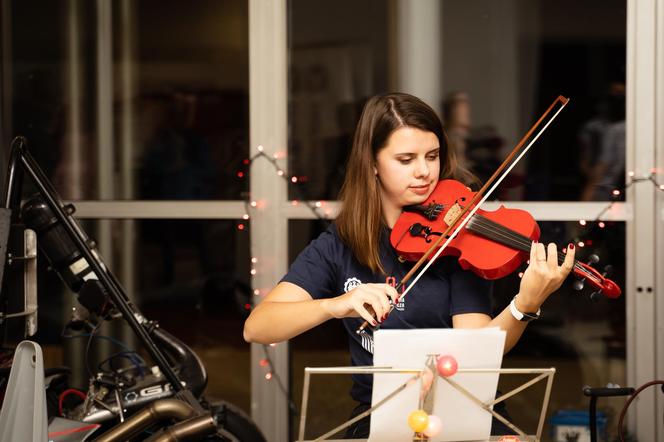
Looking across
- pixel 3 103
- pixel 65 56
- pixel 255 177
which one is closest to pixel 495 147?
pixel 255 177

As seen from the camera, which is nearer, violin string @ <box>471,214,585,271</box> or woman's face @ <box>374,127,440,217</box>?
violin string @ <box>471,214,585,271</box>

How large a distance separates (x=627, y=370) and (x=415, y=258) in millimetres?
1159

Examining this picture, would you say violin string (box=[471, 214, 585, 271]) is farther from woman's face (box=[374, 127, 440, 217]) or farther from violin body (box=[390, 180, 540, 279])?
woman's face (box=[374, 127, 440, 217])

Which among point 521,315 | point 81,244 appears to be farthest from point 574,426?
point 81,244

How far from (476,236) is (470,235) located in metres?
0.01

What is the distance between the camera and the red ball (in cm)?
137

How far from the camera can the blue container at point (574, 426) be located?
8.80ft

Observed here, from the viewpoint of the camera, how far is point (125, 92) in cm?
309

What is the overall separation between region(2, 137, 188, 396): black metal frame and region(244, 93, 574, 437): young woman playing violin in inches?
17.3

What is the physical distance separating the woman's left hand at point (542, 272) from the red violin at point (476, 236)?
0.16ft

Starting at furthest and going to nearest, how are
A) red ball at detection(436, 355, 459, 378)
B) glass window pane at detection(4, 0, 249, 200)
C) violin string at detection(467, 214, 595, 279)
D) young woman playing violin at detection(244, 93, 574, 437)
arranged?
glass window pane at detection(4, 0, 249, 200), young woman playing violin at detection(244, 93, 574, 437), violin string at detection(467, 214, 595, 279), red ball at detection(436, 355, 459, 378)

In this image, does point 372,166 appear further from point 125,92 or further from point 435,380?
point 125,92

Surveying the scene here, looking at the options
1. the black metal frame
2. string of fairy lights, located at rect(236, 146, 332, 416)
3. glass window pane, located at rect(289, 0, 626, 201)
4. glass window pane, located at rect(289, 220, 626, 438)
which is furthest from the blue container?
the black metal frame

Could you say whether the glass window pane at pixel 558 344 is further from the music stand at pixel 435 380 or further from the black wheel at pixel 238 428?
the music stand at pixel 435 380
